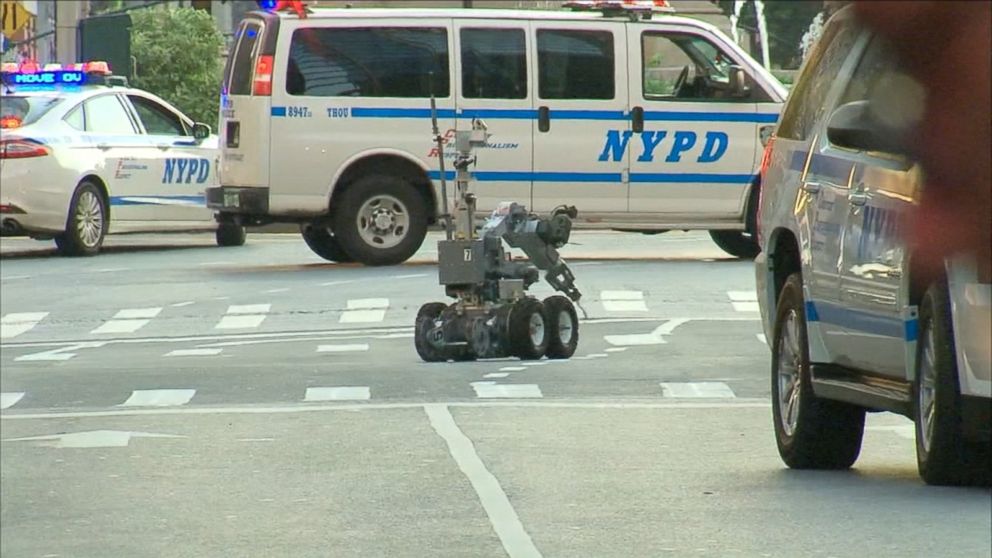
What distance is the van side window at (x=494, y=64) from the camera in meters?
19.6

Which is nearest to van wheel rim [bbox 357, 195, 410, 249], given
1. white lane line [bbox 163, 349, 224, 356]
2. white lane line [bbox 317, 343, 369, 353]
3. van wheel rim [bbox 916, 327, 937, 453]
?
white lane line [bbox 317, 343, 369, 353]

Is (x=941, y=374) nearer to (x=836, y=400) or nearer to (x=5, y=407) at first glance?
(x=836, y=400)

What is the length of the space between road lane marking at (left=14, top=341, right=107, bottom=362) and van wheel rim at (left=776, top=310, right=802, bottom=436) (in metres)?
7.73

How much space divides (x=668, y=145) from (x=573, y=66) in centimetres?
106

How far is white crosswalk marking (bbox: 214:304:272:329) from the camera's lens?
16.5m

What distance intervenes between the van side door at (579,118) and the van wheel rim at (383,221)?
1.25 m

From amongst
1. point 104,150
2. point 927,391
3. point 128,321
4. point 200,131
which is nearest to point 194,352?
point 128,321

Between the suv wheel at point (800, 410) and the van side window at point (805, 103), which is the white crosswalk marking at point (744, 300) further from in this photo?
the van side window at point (805, 103)

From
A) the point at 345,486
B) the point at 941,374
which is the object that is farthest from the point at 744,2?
the point at 345,486

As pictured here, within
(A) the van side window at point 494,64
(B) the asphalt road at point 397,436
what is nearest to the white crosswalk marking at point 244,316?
(B) the asphalt road at point 397,436

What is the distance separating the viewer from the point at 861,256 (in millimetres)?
6062

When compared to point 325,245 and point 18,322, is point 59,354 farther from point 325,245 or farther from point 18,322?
point 325,245

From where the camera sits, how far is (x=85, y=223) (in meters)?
21.6

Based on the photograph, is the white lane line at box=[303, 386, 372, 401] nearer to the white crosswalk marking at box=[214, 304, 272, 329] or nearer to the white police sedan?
the white crosswalk marking at box=[214, 304, 272, 329]
